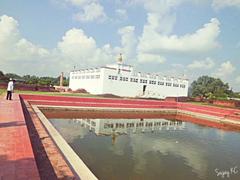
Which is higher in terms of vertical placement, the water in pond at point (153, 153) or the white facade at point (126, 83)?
the white facade at point (126, 83)

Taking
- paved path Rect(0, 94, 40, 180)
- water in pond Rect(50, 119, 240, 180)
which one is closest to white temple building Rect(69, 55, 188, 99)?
water in pond Rect(50, 119, 240, 180)

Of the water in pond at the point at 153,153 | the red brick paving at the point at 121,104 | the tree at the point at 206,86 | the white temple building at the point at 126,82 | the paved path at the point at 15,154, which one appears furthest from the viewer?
the tree at the point at 206,86

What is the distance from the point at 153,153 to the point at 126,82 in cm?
2640

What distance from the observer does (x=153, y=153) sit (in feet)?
30.8

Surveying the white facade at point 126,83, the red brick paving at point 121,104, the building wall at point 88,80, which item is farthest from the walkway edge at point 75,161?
the building wall at point 88,80

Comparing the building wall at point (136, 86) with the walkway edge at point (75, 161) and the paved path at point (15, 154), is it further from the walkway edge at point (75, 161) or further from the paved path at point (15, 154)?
the paved path at point (15, 154)

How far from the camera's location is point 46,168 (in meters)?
5.21

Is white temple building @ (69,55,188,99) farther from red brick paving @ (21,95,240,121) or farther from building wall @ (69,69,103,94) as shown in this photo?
red brick paving @ (21,95,240,121)

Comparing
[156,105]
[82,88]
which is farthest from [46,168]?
[82,88]

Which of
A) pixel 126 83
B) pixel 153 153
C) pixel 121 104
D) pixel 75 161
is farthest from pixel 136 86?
pixel 75 161

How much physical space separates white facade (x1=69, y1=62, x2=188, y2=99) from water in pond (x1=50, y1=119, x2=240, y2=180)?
19249 millimetres

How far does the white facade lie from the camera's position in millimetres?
33531

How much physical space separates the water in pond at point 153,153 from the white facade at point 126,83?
63.2 feet

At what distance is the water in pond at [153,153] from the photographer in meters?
7.24
